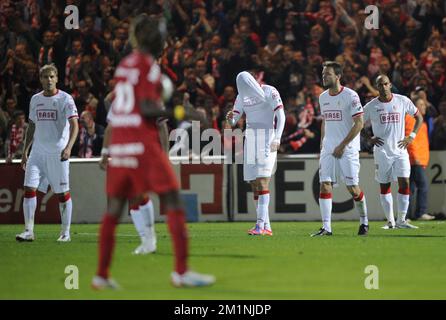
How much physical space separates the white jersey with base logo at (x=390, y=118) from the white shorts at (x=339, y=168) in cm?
189

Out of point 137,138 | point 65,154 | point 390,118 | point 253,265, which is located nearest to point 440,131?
point 390,118

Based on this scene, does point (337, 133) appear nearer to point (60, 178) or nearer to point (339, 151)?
point (339, 151)

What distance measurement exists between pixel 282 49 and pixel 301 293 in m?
13.3

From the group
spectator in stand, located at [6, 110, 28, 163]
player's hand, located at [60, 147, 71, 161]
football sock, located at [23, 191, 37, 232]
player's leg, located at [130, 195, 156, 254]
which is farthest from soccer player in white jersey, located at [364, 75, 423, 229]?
spectator in stand, located at [6, 110, 28, 163]

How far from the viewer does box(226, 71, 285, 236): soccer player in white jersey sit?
1550 cm

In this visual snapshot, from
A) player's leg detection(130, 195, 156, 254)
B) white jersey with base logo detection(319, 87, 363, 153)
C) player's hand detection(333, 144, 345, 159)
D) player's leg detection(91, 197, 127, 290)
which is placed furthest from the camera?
white jersey with base logo detection(319, 87, 363, 153)

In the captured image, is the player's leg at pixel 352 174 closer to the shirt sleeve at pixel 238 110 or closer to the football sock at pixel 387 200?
the football sock at pixel 387 200

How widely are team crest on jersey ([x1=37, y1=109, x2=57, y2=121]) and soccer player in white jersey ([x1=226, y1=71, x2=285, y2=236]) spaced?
2778mm

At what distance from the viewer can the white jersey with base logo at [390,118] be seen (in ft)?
55.1

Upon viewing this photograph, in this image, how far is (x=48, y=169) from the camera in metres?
14.3

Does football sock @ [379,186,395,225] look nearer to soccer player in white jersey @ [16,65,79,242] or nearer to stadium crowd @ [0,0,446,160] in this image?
stadium crowd @ [0,0,446,160]

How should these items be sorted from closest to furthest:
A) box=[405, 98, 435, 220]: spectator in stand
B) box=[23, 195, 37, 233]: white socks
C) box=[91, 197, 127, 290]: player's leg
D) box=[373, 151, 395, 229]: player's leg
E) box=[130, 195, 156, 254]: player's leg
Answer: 1. box=[91, 197, 127, 290]: player's leg
2. box=[130, 195, 156, 254]: player's leg
3. box=[23, 195, 37, 233]: white socks
4. box=[373, 151, 395, 229]: player's leg
5. box=[405, 98, 435, 220]: spectator in stand

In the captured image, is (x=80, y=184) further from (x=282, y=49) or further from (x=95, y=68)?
(x=282, y=49)

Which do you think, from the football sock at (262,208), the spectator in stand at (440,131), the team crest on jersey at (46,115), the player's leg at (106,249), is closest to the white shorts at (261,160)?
the football sock at (262,208)
